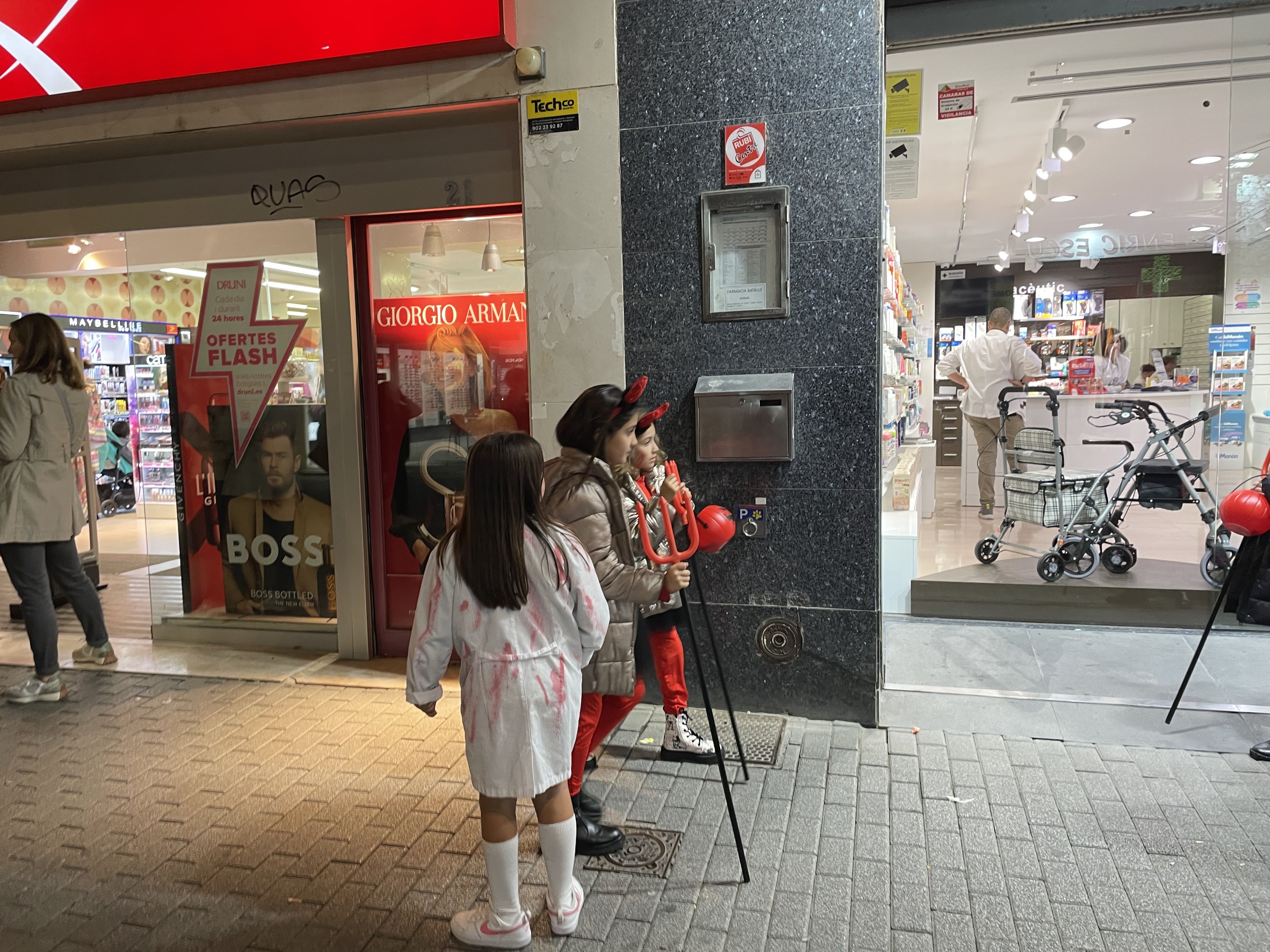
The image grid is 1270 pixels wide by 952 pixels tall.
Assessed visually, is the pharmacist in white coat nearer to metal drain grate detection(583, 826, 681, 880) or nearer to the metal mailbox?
the metal mailbox

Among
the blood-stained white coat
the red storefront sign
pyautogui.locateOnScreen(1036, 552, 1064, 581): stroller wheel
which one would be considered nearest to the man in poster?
the red storefront sign

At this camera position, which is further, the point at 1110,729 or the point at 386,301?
the point at 386,301

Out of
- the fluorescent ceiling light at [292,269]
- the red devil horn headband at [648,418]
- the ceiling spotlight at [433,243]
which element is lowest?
the red devil horn headband at [648,418]

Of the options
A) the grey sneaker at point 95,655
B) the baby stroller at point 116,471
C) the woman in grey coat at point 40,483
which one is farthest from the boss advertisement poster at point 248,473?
the baby stroller at point 116,471

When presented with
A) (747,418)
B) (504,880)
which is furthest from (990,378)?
(504,880)

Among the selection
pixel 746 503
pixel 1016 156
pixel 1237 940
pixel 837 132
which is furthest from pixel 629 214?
pixel 1016 156

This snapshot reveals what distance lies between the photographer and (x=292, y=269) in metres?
5.00

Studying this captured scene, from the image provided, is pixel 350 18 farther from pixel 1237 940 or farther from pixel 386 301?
pixel 1237 940

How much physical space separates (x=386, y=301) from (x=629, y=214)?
1653 mm

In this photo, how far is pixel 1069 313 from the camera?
20.9 feet

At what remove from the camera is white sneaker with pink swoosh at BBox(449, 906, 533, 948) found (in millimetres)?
2385

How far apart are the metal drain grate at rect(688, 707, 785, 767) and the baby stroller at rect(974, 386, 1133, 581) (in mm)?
2583

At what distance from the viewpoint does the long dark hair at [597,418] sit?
275 centimetres

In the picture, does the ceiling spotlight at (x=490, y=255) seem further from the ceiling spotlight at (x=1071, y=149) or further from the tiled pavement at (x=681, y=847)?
the ceiling spotlight at (x=1071, y=149)
